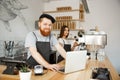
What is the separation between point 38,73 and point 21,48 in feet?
7.69

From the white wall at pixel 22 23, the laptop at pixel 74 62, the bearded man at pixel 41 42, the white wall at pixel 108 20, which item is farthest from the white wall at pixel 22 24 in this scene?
→ the laptop at pixel 74 62

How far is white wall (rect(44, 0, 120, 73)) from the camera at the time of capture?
4703 millimetres

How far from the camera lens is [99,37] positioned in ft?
9.27

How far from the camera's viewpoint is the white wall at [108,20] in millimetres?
4703

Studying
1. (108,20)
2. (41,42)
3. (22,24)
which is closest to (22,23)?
(22,24)

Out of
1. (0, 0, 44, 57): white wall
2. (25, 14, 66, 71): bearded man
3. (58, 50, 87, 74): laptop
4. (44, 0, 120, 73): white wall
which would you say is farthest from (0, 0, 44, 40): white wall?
(58, 50, 87, 74): laptop

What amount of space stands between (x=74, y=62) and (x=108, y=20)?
3.56 meters

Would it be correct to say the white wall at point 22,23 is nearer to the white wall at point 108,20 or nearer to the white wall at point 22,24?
the white wall at point 22,24

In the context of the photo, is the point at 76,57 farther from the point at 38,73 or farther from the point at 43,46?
the point at 43,46

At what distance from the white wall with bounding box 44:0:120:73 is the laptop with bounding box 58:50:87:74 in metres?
3.32

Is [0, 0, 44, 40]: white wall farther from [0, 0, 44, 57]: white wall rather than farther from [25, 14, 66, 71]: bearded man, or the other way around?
[25, 14, 66, 71]: bearded man

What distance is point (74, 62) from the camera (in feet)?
5.26

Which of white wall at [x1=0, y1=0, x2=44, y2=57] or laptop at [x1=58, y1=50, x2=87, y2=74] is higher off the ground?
white wall at [x1=0, y1=0, x2=44, y2=57]

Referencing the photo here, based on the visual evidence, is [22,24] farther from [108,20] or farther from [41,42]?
[108,20]
